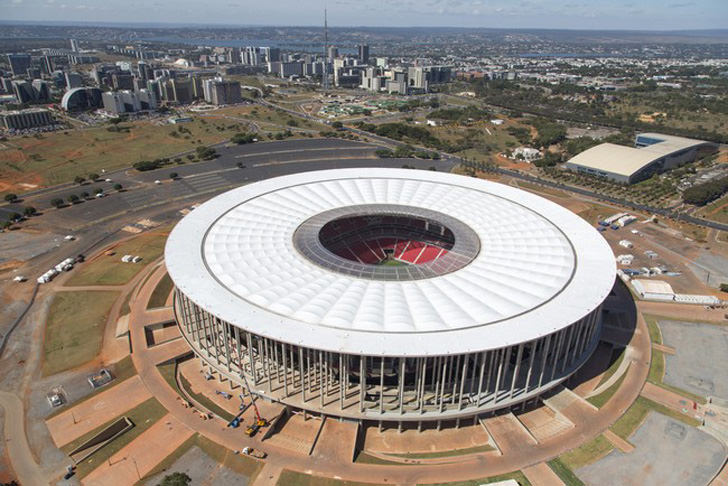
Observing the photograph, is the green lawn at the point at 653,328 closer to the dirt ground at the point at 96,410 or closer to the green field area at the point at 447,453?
the green field area at the point at 447,453

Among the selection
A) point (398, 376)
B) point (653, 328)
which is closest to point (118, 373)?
point (398, 376)

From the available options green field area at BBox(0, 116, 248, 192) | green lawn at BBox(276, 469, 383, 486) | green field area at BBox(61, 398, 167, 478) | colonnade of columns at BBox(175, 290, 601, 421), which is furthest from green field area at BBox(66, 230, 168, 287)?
green field area at BBox(0, 116, 248, 192)

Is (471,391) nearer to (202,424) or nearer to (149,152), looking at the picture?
(202,424)

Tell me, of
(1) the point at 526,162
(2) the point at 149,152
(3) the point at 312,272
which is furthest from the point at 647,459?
(2) the point at 149,152

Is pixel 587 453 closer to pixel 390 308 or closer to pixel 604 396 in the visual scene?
pixel 604 396

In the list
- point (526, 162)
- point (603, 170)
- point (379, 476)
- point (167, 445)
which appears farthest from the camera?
point (526, 162)

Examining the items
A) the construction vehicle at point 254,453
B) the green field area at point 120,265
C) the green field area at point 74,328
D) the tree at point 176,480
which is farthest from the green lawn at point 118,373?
the green field area at point 120,265

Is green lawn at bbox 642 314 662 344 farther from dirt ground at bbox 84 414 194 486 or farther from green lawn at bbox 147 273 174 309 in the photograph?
green lawn at bbox 147 273 174 309
